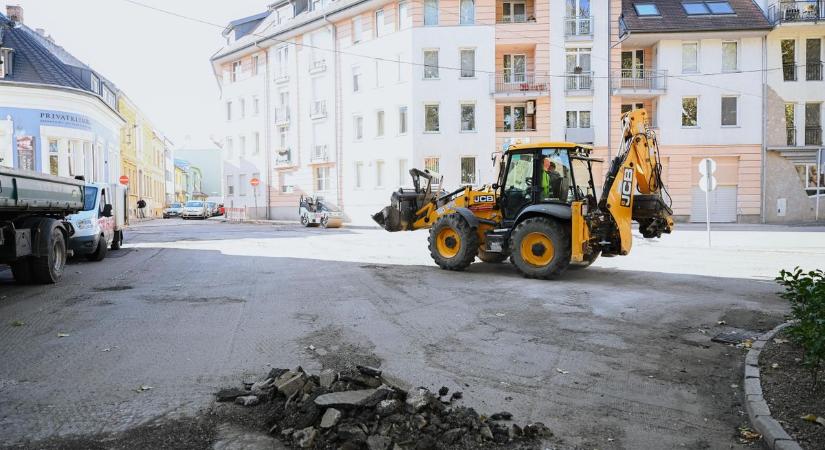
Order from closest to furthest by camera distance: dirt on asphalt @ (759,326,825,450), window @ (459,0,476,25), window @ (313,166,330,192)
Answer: dirt on asphalt @ (759,326,825,450) → window @ (459,0,476,25) → window @ (313,166,330,192)

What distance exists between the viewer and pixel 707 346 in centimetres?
668

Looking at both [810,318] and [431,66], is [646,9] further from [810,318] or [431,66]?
[810,318]

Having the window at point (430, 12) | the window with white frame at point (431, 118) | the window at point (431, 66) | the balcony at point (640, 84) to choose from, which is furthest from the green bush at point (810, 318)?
the window at point (430, 12)

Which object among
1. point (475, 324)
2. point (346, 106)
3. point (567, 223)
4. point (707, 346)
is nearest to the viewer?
point (707, 346)

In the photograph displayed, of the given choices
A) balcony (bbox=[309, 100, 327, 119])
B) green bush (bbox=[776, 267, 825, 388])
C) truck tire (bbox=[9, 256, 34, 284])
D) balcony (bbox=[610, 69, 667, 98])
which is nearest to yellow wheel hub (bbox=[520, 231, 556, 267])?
green bush (bbox=[776, 267, 825, 388])

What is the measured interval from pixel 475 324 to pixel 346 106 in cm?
3474

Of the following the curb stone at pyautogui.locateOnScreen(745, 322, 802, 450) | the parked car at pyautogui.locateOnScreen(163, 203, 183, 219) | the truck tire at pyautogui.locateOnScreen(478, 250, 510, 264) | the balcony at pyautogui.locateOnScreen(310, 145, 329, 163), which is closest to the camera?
the curb stone at pyautogui.locateOnScreen(745, 322, 802, 450)

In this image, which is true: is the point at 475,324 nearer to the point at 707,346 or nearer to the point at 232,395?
the point at 707,346

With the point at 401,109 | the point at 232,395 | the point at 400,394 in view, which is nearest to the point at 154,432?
the point at 232,395

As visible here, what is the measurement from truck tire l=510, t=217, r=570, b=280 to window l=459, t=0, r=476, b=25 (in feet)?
88.4

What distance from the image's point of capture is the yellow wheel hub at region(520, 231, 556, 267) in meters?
11.5

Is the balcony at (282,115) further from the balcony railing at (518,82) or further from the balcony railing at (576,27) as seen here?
the balcony railing at (576,27)

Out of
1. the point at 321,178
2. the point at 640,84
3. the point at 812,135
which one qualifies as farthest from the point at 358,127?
the point at 812,135

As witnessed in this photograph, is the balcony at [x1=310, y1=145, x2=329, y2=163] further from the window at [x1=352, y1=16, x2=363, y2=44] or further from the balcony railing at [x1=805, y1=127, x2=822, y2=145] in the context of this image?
the balcony railing at [x1=805, y1=127, x2=822, y2=145]
